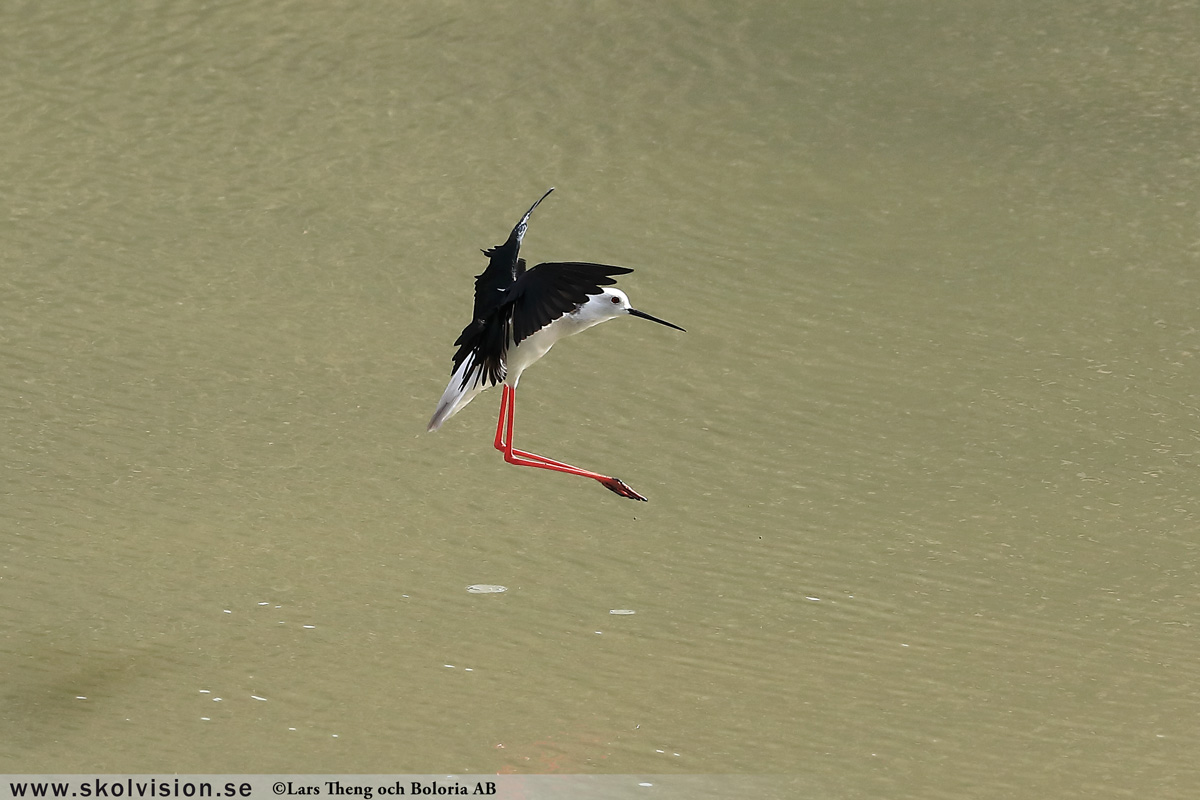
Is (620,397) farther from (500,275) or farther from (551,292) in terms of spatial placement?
(551,292)

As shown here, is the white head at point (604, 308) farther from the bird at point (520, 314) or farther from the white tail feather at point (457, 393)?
the white tail feather at point (457, 393)

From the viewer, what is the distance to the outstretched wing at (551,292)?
4945mm

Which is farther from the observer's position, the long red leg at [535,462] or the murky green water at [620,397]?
the long red leg at [535,462]

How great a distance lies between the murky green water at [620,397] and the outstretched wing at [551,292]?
117 centimetres

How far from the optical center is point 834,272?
28.6ft

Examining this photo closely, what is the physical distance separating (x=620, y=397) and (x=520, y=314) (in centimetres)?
257

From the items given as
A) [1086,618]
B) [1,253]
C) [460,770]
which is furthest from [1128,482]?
[1,253]

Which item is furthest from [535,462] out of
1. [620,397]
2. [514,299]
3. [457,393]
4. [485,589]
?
[620,397]

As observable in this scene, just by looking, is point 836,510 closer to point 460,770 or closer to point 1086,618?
point 1086,618

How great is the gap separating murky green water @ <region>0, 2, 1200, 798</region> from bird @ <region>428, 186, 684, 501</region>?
0.81 meters

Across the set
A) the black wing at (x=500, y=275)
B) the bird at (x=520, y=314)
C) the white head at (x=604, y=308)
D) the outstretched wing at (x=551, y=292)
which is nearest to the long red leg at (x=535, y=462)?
the bird at (x=520, y=314)

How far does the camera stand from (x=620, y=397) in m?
7.58

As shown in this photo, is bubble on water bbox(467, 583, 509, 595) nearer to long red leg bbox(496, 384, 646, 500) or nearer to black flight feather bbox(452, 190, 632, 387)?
long red leg bbox(496, 384, 646, 500)

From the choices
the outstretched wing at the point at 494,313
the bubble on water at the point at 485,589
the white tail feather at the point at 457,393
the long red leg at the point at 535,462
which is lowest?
the bubble on water at the point at 485,589
